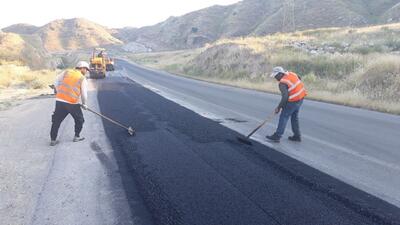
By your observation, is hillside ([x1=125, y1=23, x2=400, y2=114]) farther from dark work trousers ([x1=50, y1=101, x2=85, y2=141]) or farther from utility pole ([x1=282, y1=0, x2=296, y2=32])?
utility pole ([x1=282, y1=0, x2=296, y2=32])

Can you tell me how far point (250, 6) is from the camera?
102 m

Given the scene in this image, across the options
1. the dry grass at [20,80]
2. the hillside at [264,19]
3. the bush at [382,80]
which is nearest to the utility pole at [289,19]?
the hillside at [264,19]

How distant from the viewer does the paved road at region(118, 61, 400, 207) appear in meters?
6.39

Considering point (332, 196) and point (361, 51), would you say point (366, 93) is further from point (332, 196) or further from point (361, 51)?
point (332, 196)

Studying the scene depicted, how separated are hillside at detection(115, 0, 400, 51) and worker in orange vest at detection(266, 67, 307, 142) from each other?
51366 mm

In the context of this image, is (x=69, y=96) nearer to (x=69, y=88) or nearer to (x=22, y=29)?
(x=69, y=88)

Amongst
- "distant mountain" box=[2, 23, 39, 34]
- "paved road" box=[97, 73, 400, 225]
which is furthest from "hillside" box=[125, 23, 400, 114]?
"distant mountain" box=[2, 23, 39, 34]

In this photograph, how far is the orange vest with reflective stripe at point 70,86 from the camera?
28.4ft

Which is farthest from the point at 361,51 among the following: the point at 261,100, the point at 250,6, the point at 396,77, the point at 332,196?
the point at 250,6

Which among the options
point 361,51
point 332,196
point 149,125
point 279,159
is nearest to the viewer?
point 332,196

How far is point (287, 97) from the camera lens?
865cm

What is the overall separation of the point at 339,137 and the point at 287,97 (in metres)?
1.81

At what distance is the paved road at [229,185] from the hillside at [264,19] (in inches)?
2093

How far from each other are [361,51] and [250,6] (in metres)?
80.8
